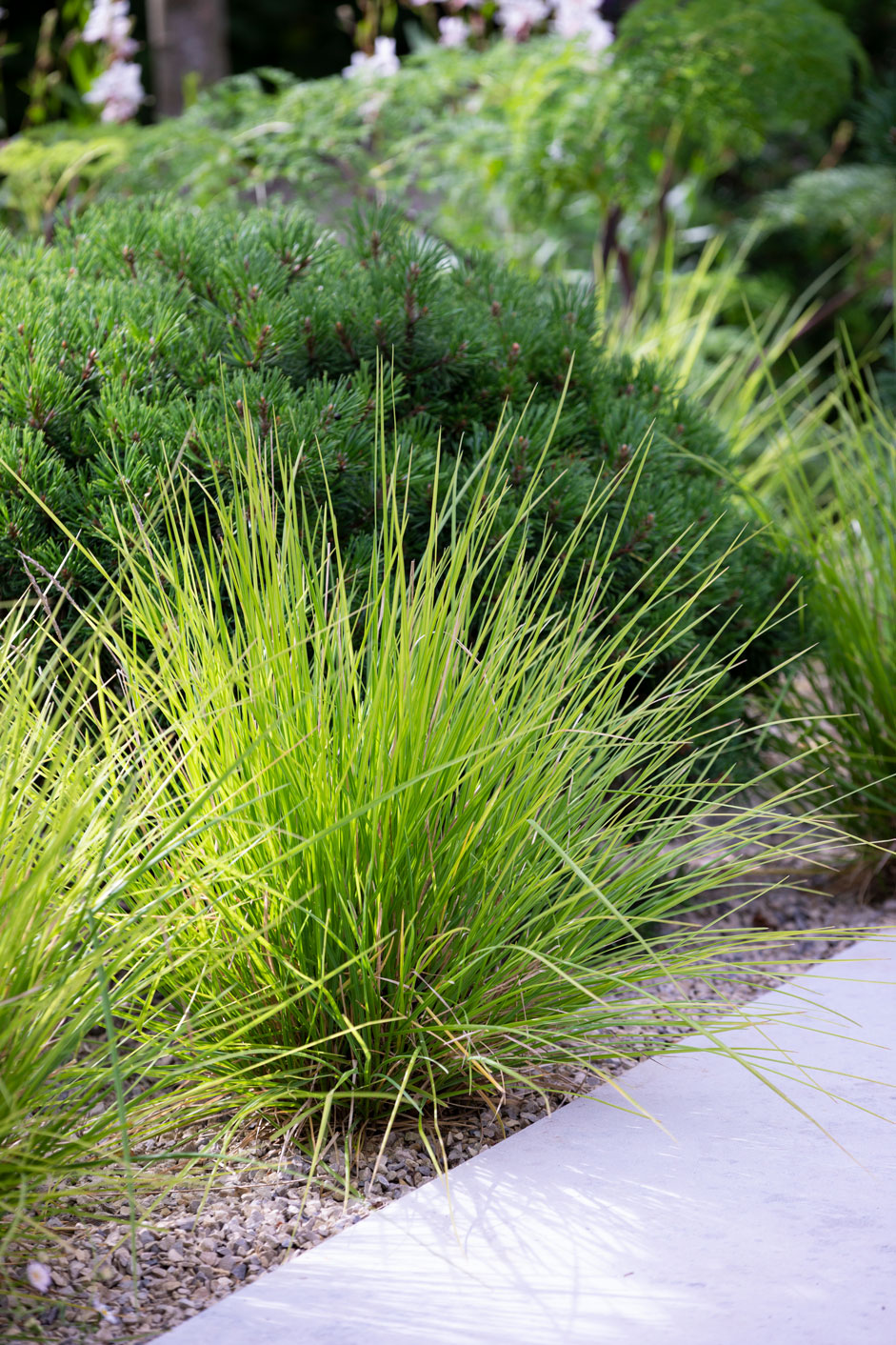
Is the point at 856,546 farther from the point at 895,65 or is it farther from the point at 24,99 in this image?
the point at 24,99

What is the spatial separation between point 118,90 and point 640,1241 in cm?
568

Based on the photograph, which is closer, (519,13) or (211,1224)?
(211,1224)

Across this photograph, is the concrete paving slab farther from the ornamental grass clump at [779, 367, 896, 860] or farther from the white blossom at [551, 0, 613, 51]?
the white blossom at [551, 0, 613, 51]

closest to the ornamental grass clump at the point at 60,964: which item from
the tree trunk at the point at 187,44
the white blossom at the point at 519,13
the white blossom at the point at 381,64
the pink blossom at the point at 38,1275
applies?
the pink blossom at the point at 38,1275

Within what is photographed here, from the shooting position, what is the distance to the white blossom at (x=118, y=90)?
565 cm

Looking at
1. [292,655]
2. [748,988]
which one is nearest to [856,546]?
[748,988]

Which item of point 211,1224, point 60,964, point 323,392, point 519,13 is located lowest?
point 211,1224

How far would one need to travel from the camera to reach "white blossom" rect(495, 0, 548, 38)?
5.69 metres

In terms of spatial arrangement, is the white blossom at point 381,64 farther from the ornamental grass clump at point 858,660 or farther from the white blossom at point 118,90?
the ornamental grass clump at point 858,660

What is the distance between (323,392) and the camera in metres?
2.09

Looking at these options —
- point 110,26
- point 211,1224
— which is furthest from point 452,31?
point 211,1224

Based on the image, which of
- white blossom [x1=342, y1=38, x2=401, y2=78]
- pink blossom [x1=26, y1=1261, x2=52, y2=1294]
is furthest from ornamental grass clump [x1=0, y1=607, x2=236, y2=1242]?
white blossom [x1=342, y1=38, x2=401, y2=78]

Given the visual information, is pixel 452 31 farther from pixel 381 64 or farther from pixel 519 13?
pixel 381 64

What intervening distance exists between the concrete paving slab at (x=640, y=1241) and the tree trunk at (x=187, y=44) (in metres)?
6.40
